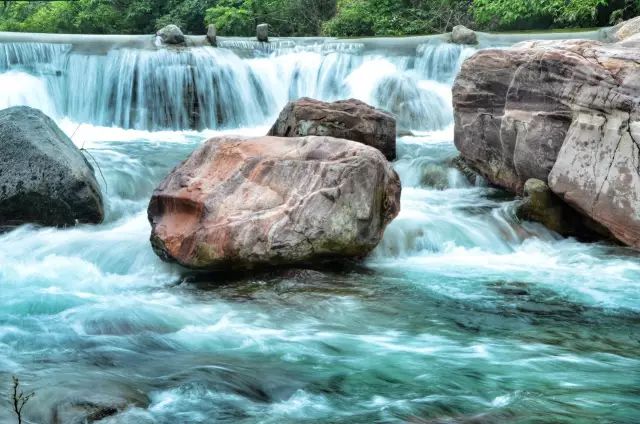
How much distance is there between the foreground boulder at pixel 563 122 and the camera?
8.10 m

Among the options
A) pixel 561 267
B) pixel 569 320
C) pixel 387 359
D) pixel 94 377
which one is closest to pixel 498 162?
pixel 561 267

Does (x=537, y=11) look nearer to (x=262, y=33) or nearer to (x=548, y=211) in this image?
(x=262, y=33)

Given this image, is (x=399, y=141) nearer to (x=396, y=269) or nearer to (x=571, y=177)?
(x=571, y=177)

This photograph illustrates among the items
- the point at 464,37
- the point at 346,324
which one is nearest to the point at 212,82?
the point at 464,37

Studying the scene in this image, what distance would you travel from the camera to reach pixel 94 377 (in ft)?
15.3

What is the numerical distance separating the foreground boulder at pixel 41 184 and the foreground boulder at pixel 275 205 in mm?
1289

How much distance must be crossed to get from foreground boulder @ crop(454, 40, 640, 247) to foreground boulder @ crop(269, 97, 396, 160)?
3.75ft

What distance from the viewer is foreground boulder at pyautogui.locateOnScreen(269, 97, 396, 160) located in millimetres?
10625

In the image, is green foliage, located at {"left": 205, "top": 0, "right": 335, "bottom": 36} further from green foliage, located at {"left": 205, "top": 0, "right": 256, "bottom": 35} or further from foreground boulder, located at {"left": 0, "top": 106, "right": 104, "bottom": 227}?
foreground boulder, located at {"left": 0, "top": 106, "right": 104, "bottom": 227}

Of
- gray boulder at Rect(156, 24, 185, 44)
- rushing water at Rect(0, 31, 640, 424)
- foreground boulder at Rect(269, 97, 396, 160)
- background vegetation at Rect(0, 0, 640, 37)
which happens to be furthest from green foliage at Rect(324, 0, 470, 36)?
foreground boulder at Rect(269, 97, 396, 160)

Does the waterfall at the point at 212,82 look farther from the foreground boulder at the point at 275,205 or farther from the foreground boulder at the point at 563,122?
the foreground boulder at the point at 275,205

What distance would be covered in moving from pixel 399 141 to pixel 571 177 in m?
4.71

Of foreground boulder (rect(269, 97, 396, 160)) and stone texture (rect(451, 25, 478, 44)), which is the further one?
stone texture (rect(451, 25, 478, 44))

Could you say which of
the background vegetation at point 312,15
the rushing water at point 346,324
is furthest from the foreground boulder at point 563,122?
the background vegetation at point 312,15
